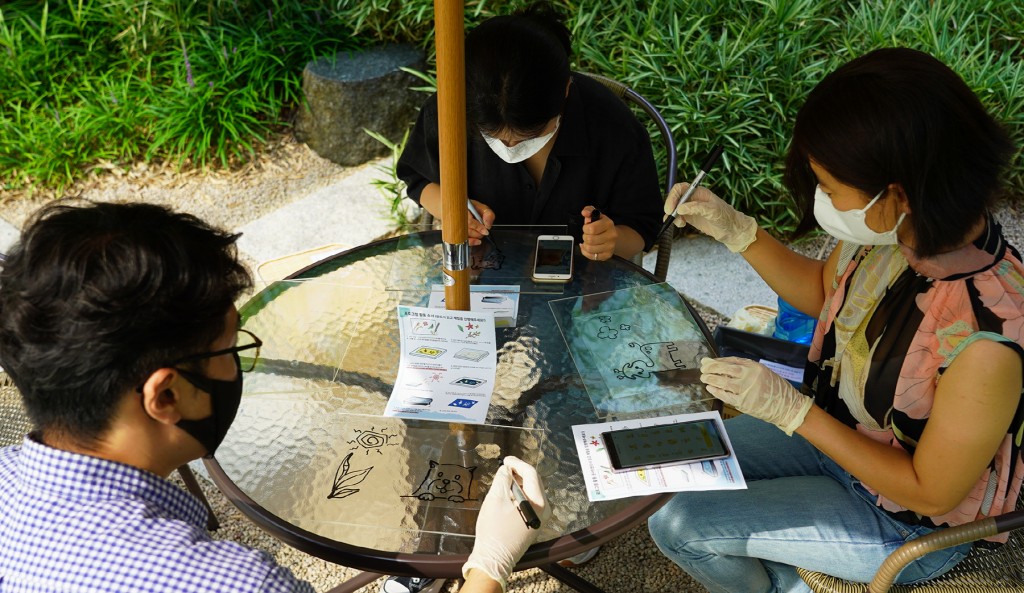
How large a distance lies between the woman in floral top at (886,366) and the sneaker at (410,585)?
68 centimetres

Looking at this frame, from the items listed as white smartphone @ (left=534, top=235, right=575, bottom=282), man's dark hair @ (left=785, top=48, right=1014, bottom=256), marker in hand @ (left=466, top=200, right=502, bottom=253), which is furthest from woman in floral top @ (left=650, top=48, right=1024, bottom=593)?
marker in hand @ (left=466, top=200, right=502, bottom=253)

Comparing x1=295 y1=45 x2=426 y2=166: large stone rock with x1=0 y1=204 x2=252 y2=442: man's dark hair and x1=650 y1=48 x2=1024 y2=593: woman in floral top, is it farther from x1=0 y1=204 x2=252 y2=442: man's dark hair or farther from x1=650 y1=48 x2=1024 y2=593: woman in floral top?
x1=0 y1=204 x2=252 y2=442: man's dark hair

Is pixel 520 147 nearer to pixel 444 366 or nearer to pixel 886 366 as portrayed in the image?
pixel 444 366

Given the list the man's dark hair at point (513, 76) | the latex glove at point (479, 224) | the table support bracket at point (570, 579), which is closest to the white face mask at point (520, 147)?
the man's dark hair at point (513, 76)

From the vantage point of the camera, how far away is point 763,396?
163 centimetres

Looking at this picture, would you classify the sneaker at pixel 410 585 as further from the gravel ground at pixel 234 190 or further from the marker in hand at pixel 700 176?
the gravel ground at pixel 234 190

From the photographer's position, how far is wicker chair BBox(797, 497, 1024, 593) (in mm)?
1449

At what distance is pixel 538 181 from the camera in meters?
2.31

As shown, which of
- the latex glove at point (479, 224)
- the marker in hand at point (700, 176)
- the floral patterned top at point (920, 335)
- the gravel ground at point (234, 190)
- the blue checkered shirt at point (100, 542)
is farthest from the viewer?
the gravel ground at point (234, 190)

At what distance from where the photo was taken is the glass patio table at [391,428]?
142 centimetres

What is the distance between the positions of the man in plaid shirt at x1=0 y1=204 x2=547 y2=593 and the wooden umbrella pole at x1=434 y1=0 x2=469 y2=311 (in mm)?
456

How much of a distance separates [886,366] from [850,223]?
12.2 inches

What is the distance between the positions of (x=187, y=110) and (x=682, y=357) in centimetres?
344

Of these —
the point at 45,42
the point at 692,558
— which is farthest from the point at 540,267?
the point at 45,42
